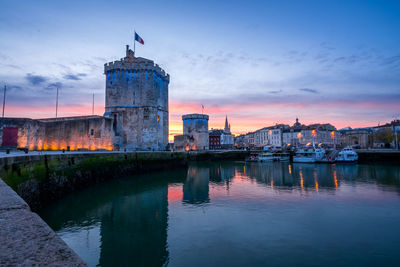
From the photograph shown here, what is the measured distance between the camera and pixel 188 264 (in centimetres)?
714

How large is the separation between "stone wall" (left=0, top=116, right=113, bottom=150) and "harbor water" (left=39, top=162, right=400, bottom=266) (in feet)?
40.3

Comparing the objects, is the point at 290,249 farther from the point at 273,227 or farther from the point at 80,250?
the point at 80,250

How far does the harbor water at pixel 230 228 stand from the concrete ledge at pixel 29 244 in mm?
5224

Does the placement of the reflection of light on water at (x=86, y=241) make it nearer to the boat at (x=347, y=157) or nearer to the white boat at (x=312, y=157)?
the white boat at (x=312, y=157)

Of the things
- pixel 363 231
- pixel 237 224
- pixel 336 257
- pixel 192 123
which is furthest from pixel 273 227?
pixel 192 123

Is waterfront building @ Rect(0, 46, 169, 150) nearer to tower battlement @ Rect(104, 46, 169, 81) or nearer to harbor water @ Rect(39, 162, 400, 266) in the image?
tower battlement @ Rect(104, 46, 169, 81)

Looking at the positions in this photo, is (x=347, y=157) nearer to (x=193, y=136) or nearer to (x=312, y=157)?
(x=312, y=157)

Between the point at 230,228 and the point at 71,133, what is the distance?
24.5 meters

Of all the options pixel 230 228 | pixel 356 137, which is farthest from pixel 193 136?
pixel 356 137

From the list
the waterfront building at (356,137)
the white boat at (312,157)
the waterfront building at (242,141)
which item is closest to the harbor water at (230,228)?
the white boat at (312,157)

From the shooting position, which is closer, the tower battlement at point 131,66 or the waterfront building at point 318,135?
the tower battlement at point 131,66

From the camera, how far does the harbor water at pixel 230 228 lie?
24.6ft

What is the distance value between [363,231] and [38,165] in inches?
620

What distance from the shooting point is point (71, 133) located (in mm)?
27750
